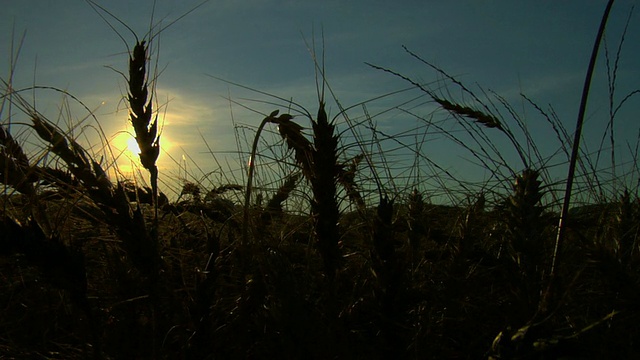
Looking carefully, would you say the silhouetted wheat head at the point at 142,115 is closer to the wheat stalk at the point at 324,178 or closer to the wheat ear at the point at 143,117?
the wheat ear at the point at 143,117

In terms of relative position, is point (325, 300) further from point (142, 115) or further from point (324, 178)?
point (142, 115)

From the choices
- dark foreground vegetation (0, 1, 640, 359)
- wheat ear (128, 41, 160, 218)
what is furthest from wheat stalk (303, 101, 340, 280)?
wheat ear (128, 41, 160, 218)

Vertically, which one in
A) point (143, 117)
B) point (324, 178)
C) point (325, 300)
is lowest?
point (325, 300)

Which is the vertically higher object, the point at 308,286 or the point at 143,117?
the point at 143,117

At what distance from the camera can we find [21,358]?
1497 millimetres

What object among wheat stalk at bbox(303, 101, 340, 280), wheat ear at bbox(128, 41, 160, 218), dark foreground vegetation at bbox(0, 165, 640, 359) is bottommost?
dark foreground vegetation at bbox(0, 165, 640, 359)

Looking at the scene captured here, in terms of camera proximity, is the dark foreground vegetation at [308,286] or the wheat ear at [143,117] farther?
the wheat ear at [143,117]

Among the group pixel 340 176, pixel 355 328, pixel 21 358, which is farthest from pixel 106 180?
pixel 355 328

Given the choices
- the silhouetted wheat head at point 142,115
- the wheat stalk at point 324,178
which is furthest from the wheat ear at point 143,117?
the wheat stalk at point 324,178

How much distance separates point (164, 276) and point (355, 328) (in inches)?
28.2

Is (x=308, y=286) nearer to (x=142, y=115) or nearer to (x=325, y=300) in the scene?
(x=325, y=300)

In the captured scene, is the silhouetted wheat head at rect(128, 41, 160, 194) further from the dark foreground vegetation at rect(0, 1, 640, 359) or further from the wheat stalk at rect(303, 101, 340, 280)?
the wheat stalk at rect(303, 101, 340, 280)

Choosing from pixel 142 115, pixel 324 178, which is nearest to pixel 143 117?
pixel 142 115

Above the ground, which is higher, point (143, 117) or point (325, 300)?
point (143, 117)
